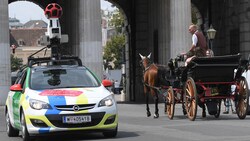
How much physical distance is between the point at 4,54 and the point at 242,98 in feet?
64.5

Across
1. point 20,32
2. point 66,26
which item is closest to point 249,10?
point 66,26

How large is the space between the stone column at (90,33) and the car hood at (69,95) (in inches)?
879

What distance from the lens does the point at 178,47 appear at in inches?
1452

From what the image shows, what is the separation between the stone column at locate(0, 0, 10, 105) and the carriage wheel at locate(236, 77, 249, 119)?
62.1 feet

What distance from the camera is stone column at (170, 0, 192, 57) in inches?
Answer: 1452

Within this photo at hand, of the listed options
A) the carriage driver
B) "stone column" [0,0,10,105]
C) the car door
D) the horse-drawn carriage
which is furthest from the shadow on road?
"stone column" [0,0,10,105]

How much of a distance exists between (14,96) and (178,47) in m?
22.5

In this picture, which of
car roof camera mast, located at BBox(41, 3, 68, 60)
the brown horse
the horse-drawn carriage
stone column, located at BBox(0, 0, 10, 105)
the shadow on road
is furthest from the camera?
stone column, located at BBox(0, 0, 10, 105)

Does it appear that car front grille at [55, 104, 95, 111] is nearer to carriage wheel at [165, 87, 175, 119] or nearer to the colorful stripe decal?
the colorful stripe decal

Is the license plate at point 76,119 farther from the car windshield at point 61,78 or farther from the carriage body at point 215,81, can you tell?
the carriage body at point 215,81

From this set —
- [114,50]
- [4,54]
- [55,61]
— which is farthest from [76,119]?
[114,50]

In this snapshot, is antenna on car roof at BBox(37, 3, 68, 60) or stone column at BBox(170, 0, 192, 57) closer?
antenna on car roof at BBox(37, 3, 68, 60)

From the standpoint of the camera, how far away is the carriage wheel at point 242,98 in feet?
57.4

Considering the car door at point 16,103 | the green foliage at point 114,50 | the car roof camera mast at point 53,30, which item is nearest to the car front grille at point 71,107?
the car door at point 16,103
